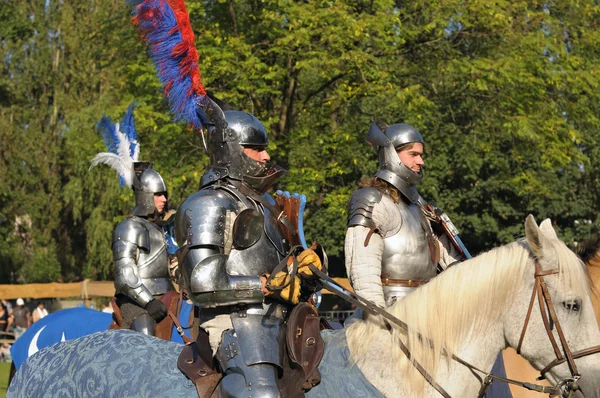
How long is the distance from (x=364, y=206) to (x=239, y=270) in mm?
1518

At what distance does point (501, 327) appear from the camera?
479cm

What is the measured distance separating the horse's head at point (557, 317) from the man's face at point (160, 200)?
6.05 metres

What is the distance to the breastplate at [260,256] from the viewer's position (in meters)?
4.93

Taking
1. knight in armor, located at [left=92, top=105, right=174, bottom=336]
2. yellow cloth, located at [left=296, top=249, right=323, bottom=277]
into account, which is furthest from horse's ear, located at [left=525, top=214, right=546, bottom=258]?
knight in armor, located at [left=92, top=105, right=174, bottom=336]

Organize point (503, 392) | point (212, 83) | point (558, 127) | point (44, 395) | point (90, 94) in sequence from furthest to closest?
point (90, 94) < point (558, 127) < point (212, 83) < point (503, 392) < point (44, 395)

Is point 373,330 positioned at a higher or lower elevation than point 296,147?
higher

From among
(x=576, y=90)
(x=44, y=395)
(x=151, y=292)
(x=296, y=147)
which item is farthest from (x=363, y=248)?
(x=576, y=90)

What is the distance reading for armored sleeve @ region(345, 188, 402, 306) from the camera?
6.02m

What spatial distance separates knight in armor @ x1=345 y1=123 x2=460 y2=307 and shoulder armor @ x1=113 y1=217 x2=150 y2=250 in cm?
387

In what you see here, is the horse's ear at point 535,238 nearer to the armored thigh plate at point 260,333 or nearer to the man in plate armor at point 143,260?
the armored thigh plate at point 260,333

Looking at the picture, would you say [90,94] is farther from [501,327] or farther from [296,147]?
[501,327]

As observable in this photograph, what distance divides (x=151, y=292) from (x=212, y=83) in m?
7.87

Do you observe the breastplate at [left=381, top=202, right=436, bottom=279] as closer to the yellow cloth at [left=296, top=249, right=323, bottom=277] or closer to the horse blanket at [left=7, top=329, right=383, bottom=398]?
the horse blanket at [left=7, top=329, right=383, bottom=398]

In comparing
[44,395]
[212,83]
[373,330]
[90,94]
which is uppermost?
[373,330]
